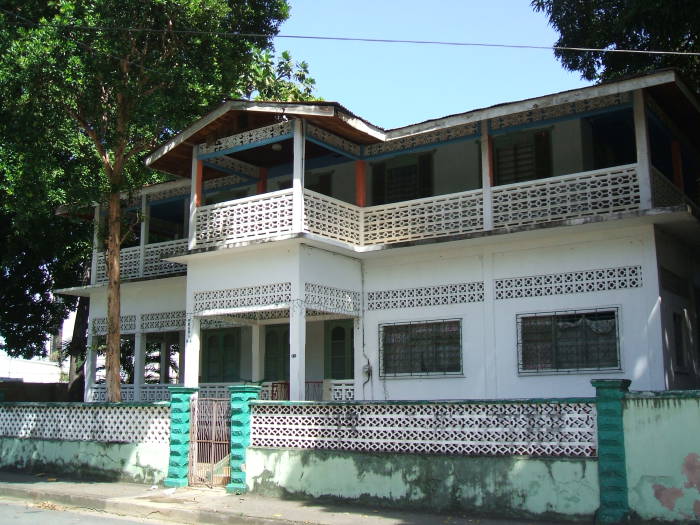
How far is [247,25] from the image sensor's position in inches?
748

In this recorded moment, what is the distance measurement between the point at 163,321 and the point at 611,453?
Answer: 12.3 meters

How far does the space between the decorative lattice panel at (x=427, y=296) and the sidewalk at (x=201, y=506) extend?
4944 mm

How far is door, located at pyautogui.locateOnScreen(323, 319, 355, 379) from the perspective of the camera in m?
16.5

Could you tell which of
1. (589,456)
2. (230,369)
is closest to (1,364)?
(230,369)

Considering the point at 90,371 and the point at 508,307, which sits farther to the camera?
the point at 90,371

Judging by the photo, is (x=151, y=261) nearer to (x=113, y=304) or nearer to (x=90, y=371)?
(x=90, y=371)

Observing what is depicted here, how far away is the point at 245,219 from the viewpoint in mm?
14477

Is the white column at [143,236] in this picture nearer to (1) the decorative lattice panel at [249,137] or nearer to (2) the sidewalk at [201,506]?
(1) the decorative lattice panel at [249,137]

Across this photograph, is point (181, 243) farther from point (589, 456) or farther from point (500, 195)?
point (589, 456)

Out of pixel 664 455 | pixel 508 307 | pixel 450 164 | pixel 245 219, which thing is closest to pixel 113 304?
pixel 245 219

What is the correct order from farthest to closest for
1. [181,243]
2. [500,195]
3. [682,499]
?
1. [181,243]
2. [500,195]
3. [682,499]

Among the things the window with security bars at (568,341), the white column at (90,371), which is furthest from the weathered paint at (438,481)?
the white column at (90,371)

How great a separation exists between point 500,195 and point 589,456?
5774 millimetres

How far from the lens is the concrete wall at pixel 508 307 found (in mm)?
12398
